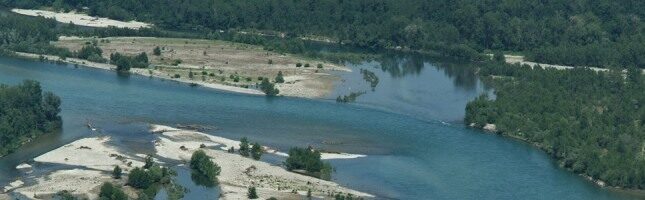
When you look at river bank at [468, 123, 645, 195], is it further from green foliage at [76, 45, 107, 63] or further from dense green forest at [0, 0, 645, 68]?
dense green forest at [0, 0, 645, 68]

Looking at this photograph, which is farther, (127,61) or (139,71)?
(127,61)

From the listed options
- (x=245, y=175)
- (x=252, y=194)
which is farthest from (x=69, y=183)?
(x=245, y=175)

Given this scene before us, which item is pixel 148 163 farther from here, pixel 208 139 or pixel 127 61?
pixel 127 61

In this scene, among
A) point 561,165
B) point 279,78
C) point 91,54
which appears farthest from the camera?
point 91,54

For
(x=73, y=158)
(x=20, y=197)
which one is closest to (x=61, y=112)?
(x=73, y=158)

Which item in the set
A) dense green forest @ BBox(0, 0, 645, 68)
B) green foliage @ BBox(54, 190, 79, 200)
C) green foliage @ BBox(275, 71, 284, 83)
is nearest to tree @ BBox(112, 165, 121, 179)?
green foliage @ BBox(54, 190, 79, 200)

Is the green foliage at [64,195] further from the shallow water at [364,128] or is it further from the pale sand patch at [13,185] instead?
the shallow water at [364,128]
